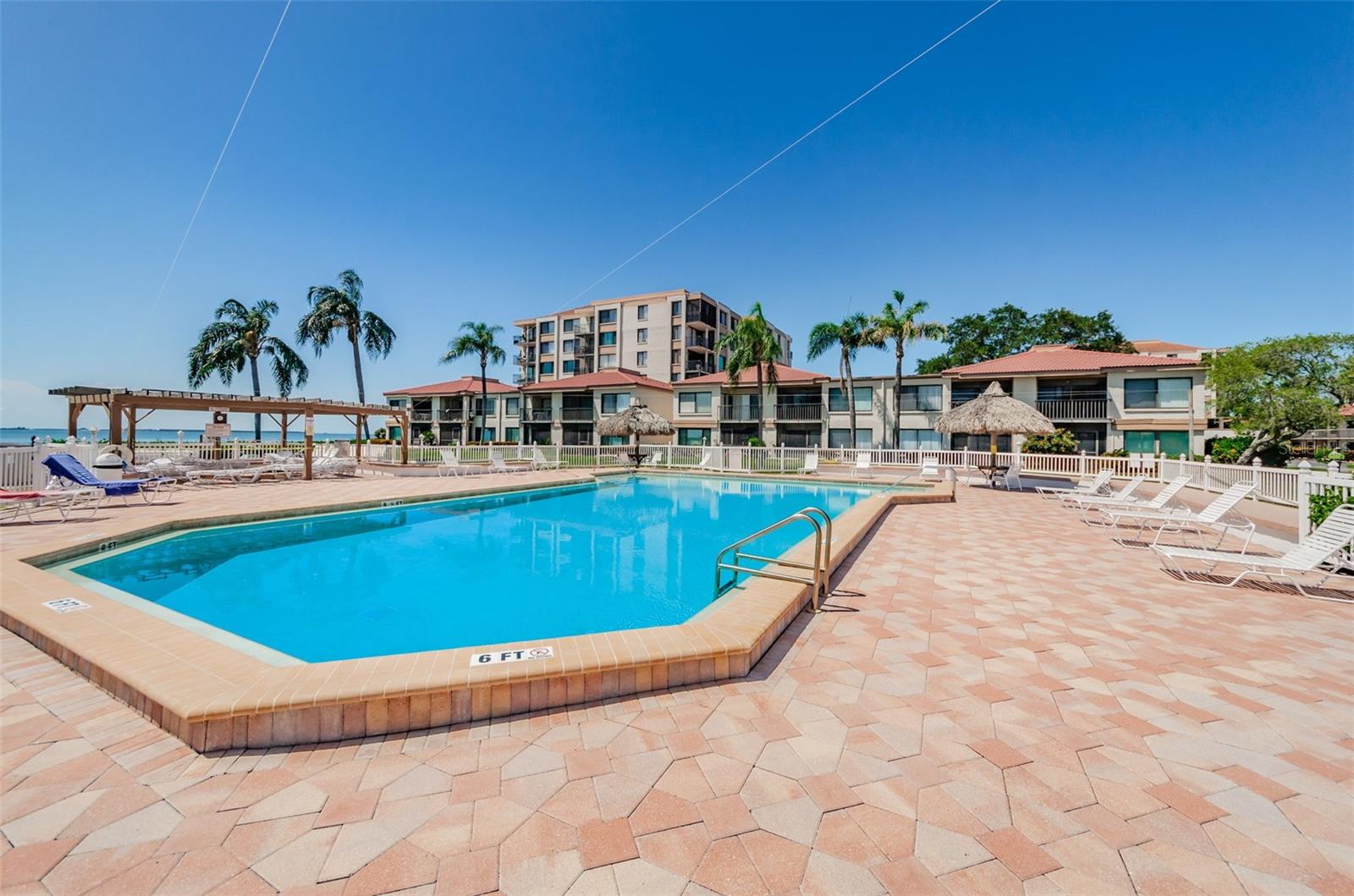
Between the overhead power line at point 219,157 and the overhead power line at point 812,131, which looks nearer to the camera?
the overhead power line at point 219,157

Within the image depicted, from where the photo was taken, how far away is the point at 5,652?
11.4 ft

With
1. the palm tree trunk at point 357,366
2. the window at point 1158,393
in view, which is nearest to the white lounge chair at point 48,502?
the palm tree trunk at point 357,366

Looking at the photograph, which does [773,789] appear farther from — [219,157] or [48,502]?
[48,502]

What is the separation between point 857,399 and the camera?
30.3 m

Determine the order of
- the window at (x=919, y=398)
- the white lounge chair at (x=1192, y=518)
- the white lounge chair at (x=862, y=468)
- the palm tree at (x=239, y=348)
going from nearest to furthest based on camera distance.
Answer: the white lounge chair at (x=1192, y=518)
the white lounge chair at (x=862, y=468)
the window at (x=919, y=398)
the palm tree at (x=239, y=348)

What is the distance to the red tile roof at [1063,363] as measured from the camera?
24281mm

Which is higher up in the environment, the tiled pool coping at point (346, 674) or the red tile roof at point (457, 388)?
the red tile roof at point (457, 388)

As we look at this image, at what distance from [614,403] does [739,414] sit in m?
8.21

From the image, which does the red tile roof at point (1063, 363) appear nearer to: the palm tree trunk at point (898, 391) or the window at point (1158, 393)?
the window at point (1158, 393)

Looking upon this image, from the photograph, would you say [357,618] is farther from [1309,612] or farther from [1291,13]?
[1291,13]

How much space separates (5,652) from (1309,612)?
405 inches

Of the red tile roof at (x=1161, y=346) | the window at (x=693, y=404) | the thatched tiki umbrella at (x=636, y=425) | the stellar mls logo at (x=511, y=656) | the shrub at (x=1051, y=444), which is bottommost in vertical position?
the stellar mls logo at (x=511, y=656)

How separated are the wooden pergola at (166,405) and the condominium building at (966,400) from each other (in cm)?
1976

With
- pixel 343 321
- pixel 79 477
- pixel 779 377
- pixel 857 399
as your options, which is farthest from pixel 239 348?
pixel 857 399
